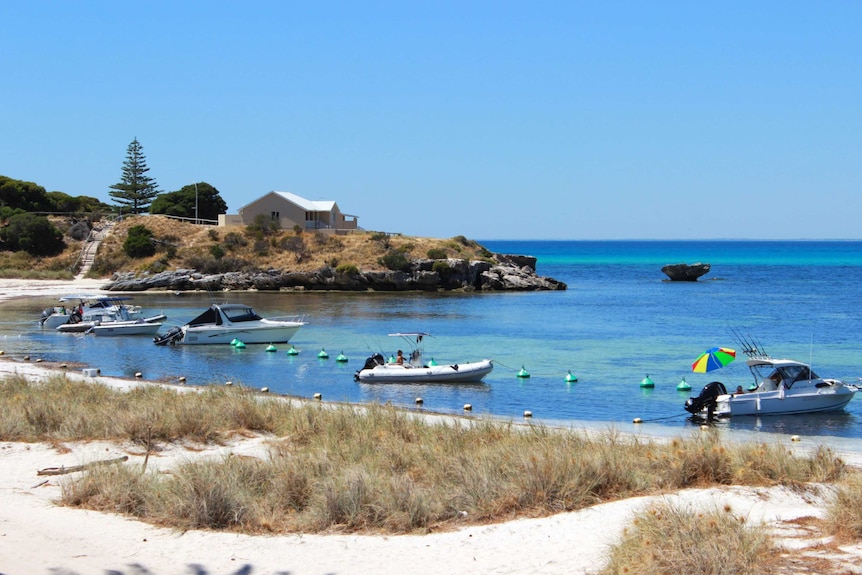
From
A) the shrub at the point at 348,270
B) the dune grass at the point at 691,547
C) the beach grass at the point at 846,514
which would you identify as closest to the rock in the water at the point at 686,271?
the shrub at the point at 348,270

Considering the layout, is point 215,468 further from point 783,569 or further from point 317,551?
point 783,569

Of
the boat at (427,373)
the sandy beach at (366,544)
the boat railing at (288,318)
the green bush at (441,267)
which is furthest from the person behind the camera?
the green bush at (441,267)

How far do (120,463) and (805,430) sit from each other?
18067 millimetres

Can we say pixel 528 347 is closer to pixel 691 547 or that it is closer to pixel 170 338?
pixel 170 338

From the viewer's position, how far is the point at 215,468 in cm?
1203

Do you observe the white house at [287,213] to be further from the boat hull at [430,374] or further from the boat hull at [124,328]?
the boat hull at [430,374]

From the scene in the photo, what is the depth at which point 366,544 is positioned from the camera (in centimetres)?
1045

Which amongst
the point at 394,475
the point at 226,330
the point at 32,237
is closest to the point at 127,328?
the point at 226,330

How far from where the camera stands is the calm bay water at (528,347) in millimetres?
27172

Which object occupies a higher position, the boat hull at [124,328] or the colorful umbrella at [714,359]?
the colorful umbrella at [714,359]

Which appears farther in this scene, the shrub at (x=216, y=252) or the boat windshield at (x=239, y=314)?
the shrub at (x=216, y=252)

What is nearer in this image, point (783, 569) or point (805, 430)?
point (783, 569)

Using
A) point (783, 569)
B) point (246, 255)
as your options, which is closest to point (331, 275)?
point (246, 255)

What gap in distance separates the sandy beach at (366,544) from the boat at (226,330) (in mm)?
30957
